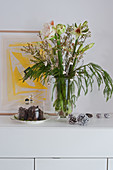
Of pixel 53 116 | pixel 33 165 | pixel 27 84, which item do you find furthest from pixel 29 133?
pixel 27 84

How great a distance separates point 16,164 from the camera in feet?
4.09

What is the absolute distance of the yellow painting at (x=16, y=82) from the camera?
5.12 ft

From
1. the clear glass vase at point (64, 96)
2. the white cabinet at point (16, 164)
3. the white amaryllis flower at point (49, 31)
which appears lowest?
the white cabinet at point (16, 164)

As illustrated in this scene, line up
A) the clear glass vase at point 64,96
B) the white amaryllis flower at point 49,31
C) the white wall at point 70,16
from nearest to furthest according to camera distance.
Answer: the white amaryllis flower at point 49,31 < the clear glass vase at point 64,96 < the white wall at point 70,16

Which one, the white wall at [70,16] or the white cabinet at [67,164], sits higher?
the white wall at [70,16]

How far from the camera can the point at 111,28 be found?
1.58m

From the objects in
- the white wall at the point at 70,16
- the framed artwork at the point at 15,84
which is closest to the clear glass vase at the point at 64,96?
the framed artwork at the point at 15,84

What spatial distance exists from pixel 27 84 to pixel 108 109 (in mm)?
612

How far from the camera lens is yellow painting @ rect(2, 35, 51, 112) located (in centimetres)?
156

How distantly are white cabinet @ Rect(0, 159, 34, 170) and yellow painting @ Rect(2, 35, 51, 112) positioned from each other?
1.36 feet

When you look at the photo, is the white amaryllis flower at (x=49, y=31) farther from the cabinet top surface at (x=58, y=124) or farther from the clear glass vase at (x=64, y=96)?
the cabinet top surface at (x=58, y=124)

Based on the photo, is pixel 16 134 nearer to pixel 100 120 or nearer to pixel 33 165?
pixel 33 165

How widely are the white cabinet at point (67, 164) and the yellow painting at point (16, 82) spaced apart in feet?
1.48

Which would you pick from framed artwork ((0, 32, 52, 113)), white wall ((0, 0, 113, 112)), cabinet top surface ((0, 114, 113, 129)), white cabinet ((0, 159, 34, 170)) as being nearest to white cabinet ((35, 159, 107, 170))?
white cabinet ((0, 159, 34, 170))
